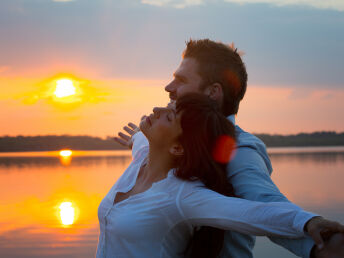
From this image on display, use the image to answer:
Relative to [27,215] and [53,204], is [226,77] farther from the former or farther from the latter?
[53,204]

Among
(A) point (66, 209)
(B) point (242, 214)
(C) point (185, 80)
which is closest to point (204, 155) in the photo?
(B) point (242, 214)

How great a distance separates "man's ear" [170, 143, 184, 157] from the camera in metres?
2.39

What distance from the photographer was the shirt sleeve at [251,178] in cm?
206

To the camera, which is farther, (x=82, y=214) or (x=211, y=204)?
(x=82, y=214)

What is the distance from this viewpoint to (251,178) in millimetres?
2170

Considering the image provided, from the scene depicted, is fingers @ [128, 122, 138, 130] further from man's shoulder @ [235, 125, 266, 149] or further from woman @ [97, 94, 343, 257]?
man's shoulder @ [235, 125, 266, 149]

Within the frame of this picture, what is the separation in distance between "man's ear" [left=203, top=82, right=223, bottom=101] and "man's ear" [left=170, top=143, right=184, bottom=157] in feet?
1.73

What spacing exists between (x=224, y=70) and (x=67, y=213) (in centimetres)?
706

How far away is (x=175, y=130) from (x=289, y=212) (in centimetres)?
85

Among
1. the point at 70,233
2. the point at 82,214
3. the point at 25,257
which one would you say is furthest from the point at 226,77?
the point at 82,214

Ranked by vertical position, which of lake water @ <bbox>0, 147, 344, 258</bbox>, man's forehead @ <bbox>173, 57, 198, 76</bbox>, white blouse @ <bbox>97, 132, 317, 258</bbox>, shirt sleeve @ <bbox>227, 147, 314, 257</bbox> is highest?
man's forehead @ <bbox>173, 57, 198, 76</bbox>

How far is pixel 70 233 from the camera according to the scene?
7.52 meters

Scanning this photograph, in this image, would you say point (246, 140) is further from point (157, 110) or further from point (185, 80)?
point (185, 80)

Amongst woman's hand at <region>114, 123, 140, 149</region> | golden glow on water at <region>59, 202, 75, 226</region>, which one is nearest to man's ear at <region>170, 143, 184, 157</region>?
woman's hand at <region>114, 123, 140, 149</region>
